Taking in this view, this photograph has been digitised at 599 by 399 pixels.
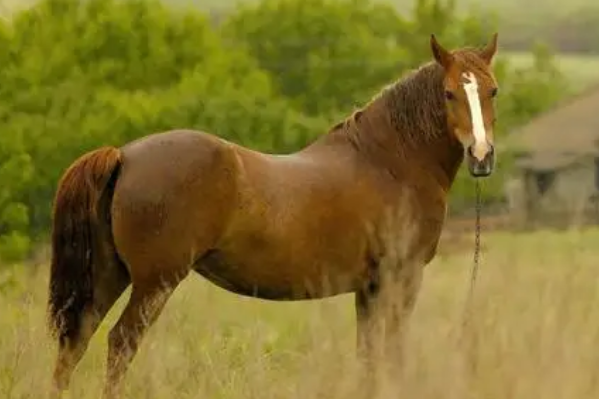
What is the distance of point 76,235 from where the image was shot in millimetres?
7430

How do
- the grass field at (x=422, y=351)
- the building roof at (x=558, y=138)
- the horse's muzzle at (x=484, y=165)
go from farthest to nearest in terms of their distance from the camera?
the building roof at (x=558, y=138) < the horse's muzzle at (x=484, y=165) < the grass field at (x=422, y=351)

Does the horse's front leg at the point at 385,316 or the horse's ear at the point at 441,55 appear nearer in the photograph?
the horse's front leg at the point at 385,316

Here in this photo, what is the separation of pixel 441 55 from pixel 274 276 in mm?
1428

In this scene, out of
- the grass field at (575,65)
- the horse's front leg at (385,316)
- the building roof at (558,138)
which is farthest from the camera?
the grass field at (575,65)

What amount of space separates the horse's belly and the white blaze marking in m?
0.89

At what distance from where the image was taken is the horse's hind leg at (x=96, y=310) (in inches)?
290

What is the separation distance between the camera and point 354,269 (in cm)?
778

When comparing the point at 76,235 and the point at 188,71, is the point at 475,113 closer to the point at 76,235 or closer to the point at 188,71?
the point at 76,235

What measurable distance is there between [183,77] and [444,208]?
38927mm

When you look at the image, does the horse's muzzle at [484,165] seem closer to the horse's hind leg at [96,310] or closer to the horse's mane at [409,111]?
the horse's mane at [409,111]

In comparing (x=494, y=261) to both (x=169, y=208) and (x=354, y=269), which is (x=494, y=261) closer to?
(x=354, y=269)

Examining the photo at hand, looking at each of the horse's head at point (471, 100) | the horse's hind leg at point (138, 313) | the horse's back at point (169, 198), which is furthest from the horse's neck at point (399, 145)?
the horse's hind leg at point (138, 313)

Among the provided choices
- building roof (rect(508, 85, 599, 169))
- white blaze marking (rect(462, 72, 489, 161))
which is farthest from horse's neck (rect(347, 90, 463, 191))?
building roof (rect(508, 85, 599, 169))

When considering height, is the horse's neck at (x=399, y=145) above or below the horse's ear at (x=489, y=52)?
below
